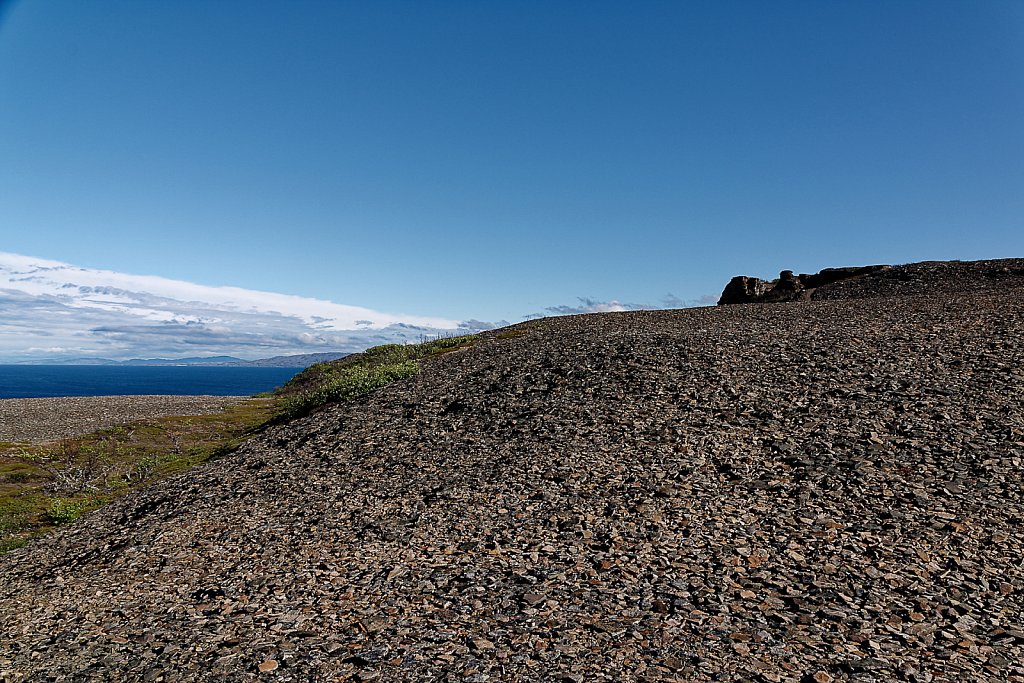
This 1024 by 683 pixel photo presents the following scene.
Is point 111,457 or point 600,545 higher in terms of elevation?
point 600,545

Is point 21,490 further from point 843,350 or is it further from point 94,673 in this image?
point 843,350

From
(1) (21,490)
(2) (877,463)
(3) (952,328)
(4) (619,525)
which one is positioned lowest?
(1) (21,490)

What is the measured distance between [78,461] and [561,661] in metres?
25.5

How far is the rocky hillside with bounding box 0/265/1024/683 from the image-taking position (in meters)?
7.50

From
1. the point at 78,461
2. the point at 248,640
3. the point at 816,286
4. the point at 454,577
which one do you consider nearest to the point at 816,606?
the point at 454,577

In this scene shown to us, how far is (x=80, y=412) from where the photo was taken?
3875 cm

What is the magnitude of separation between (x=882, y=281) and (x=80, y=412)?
5885 cm

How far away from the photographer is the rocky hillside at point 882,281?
4072 centimetres

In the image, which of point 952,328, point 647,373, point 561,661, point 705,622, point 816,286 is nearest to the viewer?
point 561,661

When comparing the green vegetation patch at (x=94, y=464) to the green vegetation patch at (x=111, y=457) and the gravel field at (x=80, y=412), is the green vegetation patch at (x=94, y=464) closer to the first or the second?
the green vegetation patch at (x=111, y=457)

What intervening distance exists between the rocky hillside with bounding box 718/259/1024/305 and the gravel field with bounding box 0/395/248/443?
4618cm

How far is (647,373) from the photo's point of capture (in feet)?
65.7

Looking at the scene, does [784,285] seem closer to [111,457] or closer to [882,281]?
[882,281]

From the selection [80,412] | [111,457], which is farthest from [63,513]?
[80,412]
